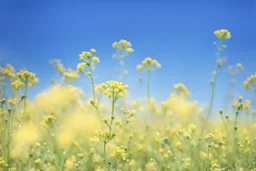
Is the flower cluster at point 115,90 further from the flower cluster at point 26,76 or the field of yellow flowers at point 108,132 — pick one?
the flower cluster at point 26,76

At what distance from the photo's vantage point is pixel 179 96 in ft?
26.7

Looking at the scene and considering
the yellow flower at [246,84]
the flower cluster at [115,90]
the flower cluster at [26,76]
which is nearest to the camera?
the flower cluster at [115,90]

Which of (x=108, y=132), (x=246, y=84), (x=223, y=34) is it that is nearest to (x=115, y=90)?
(x=108, y=132)

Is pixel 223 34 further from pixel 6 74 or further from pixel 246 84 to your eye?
pixel 6 74

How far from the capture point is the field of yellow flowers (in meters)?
3.96

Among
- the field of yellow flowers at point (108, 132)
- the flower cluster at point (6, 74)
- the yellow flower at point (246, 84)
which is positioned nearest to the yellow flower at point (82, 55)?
the field of yellow flowers at point (108, 132)

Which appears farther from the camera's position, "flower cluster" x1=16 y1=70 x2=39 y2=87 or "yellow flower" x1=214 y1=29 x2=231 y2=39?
"yellow flower" x1=214 y1=29 x2=231 y2=39

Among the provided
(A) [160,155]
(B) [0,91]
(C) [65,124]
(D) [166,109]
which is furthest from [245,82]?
(B) [0,91]

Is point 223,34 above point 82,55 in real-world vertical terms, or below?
above

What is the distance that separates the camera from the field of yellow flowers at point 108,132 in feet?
13.0

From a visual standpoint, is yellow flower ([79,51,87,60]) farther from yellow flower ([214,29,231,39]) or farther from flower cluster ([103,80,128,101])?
yellow flower ([214,29,231,39])

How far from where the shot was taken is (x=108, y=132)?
333cm

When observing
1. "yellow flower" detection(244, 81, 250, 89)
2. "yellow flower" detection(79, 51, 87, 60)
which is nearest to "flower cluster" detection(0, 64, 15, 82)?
"yellow flower" detection(79, 51, 87, 60)

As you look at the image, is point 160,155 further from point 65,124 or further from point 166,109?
point 166,109
